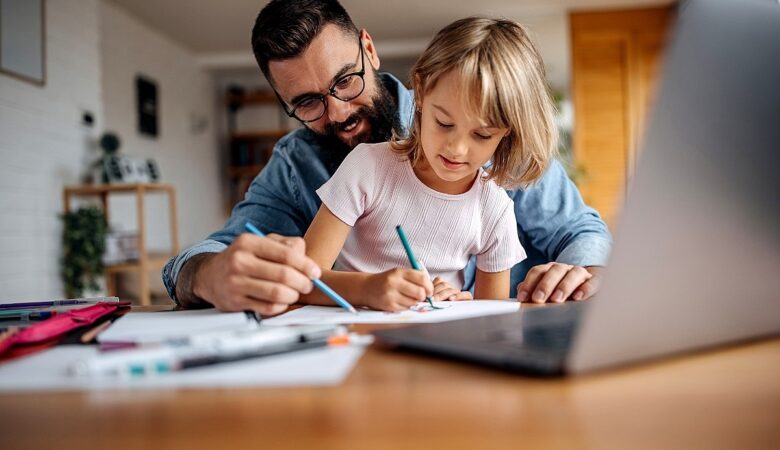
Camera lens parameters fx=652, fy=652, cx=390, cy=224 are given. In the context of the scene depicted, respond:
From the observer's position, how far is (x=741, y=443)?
0.32 m

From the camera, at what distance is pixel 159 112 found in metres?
6.33

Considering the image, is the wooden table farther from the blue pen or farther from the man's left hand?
the man's left hand

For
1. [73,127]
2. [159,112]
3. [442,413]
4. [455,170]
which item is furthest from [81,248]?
[442,413]

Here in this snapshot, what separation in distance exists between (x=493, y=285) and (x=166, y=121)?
19.5 ft

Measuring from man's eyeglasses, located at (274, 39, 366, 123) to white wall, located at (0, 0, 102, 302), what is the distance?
2.97 m

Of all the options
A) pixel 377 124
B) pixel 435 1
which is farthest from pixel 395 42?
pixel 377 124

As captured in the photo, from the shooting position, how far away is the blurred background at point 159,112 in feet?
13.1

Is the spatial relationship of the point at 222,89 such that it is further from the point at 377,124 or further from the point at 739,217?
the point at 739,217

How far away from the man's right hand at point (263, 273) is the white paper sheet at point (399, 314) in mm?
30

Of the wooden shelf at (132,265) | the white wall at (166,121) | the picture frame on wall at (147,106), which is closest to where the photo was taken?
the wooden shelf at (132,265)

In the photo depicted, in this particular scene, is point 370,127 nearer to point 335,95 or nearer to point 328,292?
point 335,95

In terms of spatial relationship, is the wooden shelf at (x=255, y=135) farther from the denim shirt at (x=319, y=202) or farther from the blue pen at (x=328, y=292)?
the blue pen at (x=328, y=292)

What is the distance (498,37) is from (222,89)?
747cm

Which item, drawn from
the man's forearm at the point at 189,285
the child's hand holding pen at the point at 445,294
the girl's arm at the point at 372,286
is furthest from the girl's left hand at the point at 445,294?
the man's forearm at the point at 189,285
